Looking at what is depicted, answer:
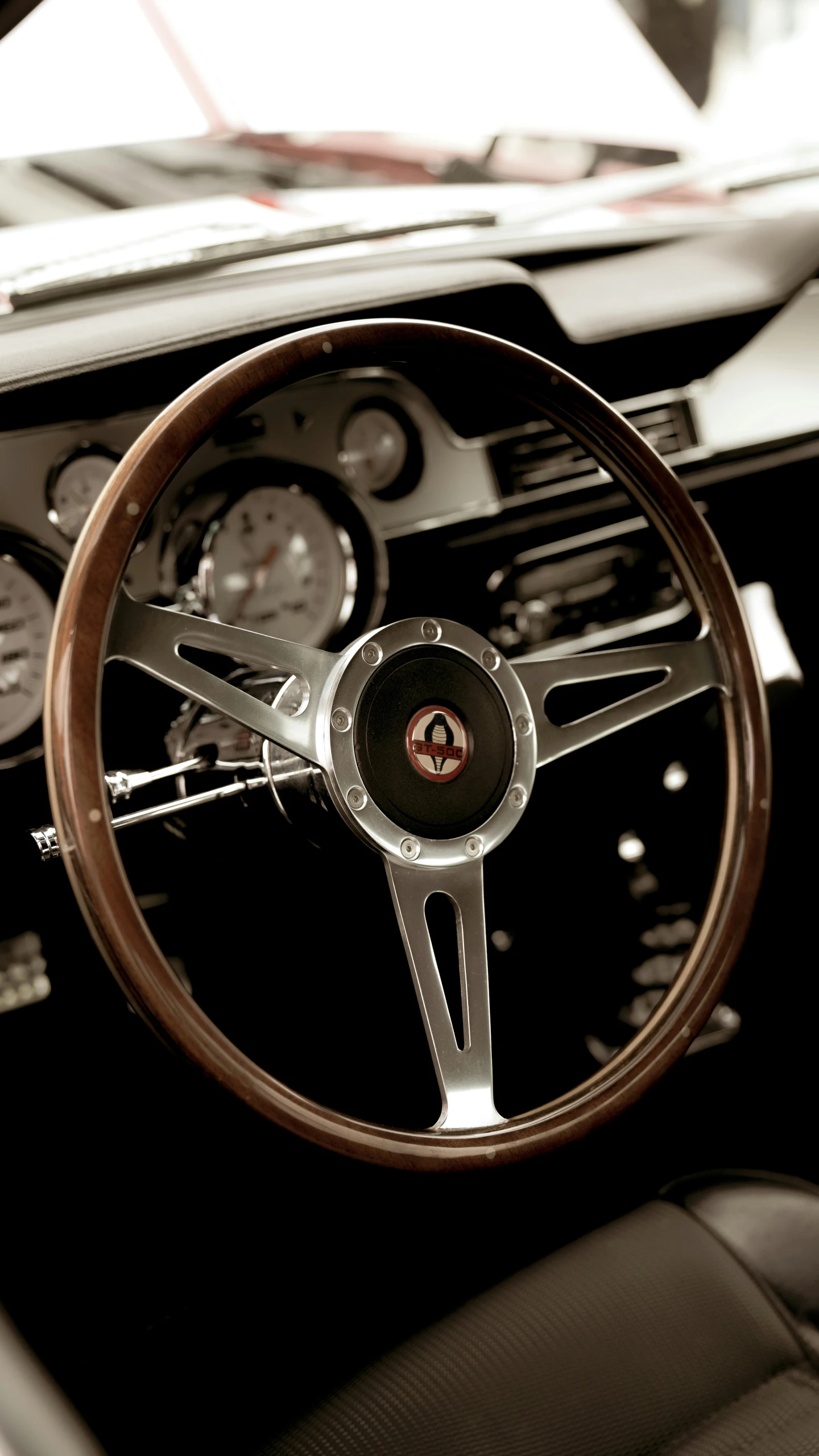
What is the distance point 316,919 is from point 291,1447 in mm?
638

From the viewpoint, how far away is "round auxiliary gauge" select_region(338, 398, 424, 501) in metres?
1.42

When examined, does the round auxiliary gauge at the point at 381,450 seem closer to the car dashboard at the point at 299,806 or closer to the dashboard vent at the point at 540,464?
the car dashboard at the point at 299,806

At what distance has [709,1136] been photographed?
167 cm

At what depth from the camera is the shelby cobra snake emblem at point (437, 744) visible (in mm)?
954

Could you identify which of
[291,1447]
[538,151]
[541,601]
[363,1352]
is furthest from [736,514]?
[291,1447]

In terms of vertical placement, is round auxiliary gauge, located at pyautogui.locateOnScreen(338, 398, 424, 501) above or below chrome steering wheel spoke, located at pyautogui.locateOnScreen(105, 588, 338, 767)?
above

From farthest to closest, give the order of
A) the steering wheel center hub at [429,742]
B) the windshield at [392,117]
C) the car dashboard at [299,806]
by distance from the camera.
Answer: the windshield at [392,117] → the car dashboard at [299,806] → the steering wheel center hub at [429,742]

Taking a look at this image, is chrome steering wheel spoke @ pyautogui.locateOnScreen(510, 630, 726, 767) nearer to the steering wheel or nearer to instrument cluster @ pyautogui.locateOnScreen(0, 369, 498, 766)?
the steering wheel

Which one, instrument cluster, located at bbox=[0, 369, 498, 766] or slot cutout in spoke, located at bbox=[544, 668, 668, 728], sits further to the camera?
slot cutout in spoke, located at bbox=[544, 668, 668, 728]

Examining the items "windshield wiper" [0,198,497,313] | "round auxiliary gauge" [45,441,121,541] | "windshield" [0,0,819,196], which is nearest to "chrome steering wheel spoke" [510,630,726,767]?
"round auxiliary gauge" [45,441,121,541]

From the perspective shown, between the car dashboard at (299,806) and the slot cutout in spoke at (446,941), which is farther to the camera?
the slot cutout in spoke at (446,941)

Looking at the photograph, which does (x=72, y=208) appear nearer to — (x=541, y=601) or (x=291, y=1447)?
(x=541, y=601)

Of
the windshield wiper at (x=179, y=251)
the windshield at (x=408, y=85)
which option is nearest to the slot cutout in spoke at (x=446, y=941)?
the windshield wiper at (x=179, y=251)

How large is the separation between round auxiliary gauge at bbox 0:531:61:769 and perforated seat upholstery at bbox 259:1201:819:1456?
723 millimetres
